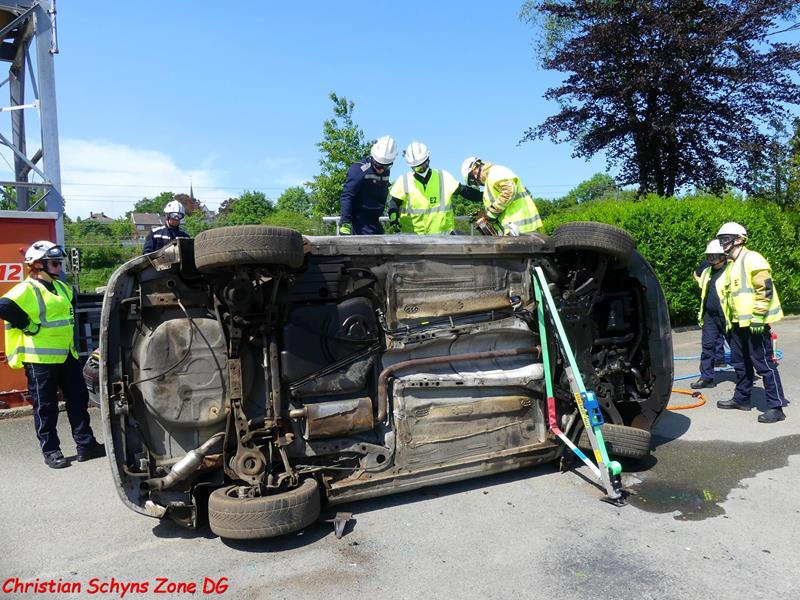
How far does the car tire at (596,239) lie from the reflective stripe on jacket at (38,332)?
4.19 metres

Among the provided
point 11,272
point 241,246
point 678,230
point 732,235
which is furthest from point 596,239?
point 678,230

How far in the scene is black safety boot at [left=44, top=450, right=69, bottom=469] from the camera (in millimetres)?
5074

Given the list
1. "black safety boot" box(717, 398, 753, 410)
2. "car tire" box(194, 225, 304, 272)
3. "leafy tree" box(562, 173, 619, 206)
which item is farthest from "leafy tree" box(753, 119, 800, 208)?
"leafy tree" box(562, 173, 619, 206)

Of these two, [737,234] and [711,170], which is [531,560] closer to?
[737,234]

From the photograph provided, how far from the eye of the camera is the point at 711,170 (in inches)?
543

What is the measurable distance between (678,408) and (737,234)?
1888 mm

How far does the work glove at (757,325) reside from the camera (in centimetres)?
592

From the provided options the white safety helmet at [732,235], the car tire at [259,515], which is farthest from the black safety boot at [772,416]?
the car tire at [259,515]

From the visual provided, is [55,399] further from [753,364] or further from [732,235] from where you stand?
[732,235]

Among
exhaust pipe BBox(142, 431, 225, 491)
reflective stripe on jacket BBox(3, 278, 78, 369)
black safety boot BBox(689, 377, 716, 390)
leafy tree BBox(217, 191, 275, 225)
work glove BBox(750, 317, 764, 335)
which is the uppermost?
leafy tree BBox(217, 191, 275, 225)

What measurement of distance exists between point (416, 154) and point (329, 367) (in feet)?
8.71

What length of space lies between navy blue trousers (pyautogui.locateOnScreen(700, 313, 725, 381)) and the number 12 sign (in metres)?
7.95

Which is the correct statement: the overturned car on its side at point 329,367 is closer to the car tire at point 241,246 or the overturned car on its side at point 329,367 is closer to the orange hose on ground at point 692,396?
the car tire at point 241,246

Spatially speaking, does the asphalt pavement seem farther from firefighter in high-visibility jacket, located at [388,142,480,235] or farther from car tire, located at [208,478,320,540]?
firefighter in high-visibility jacket, located at [388,142,480,235]
